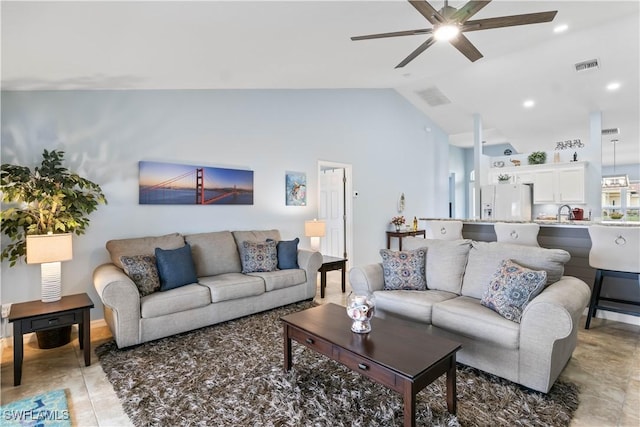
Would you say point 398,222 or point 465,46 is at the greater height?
point 465,46

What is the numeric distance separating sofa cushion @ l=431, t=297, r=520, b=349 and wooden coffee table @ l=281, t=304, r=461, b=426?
18.7 inches

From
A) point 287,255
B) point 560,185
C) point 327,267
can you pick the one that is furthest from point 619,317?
point 287,255

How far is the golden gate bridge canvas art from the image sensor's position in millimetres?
3783

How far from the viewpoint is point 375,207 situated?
6.52 m

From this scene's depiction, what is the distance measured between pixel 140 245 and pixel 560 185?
268 inches

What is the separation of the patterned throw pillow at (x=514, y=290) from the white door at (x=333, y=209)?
12.3ft

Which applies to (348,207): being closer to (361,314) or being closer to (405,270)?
(405,270)

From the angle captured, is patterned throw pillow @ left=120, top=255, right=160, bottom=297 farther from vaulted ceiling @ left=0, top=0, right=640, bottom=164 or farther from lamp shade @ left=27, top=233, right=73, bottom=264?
vaulted ceiling @ left=0, top=0, right=640, bottom=164

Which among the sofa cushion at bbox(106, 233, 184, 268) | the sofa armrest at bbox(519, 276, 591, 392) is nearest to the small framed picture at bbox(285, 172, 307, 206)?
the sofa cushion at bbox(106, 233, 184, 268)

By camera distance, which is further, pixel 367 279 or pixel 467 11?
pixel 367 279

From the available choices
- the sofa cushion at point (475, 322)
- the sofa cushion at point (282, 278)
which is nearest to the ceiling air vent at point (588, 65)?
the sofa cushion at point (475, 322)

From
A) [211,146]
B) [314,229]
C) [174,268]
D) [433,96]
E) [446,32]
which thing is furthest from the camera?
[433,96]

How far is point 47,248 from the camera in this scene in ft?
8.62

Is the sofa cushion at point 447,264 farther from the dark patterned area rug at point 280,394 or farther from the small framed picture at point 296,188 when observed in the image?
the small framed picture at point 296,188
